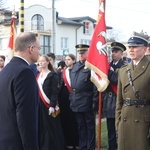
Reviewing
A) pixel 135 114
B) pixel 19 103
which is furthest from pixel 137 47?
pixel 19 103

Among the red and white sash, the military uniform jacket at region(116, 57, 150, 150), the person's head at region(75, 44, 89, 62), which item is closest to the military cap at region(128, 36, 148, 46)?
the military uniform jacket at region(116, 57, 150, 150)

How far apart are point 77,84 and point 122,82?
187 centimetres

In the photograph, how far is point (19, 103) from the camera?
10.8 ft

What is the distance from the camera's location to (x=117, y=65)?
625cm

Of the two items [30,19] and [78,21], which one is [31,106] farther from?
[78,21]

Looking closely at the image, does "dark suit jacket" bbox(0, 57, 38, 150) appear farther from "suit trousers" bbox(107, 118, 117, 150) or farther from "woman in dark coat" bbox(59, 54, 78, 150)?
"woman in dark coat" bbox(59, 54, 78, 150)

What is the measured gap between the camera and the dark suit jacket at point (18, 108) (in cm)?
331

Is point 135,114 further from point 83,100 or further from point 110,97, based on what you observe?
point 83,100

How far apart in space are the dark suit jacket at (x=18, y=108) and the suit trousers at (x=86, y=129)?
331 centimetres

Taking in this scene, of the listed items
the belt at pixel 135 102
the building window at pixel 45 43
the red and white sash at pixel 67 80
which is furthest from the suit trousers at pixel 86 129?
the building window at pixel 45 43

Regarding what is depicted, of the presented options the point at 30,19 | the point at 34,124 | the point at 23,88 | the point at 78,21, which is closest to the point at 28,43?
the point at 23,88

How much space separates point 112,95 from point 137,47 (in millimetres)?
1590

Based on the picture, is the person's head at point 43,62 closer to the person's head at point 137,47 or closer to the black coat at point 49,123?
the black coat at point 49,123

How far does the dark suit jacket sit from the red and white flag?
271 cm
